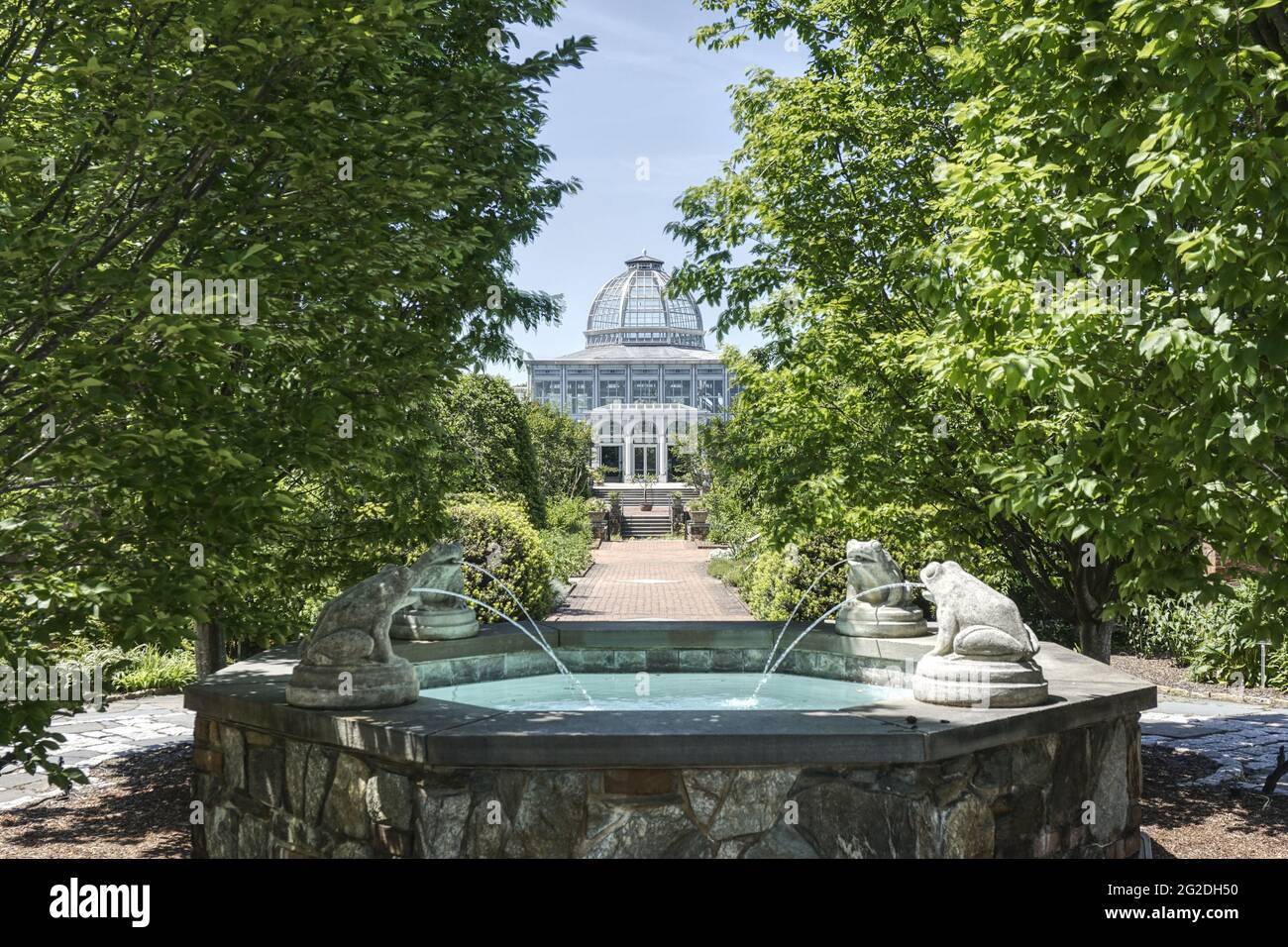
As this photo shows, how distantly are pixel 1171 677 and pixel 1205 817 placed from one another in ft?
19.7

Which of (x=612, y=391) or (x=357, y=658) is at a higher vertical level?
(x=612, y=391)

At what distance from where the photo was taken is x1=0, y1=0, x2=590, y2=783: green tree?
14.0 feet

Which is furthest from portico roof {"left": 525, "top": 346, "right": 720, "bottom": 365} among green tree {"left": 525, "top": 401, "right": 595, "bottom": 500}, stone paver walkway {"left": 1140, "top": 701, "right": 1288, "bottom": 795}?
stone paver walkway {"left": 1140, "top": 701, "right": 1288, "bottom": 795}

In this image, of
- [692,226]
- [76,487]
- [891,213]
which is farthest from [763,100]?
[76,487]

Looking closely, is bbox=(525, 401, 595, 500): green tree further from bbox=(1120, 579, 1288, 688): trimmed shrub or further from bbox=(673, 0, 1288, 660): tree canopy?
bbox=(673, 0, 1288, 660): tree canopy

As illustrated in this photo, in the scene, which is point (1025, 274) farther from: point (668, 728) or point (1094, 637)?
point (1094, 637)

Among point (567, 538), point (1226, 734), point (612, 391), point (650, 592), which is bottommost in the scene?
point (1226, 734)

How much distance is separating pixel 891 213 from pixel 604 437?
2922 inches

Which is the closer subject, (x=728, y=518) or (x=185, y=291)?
(x=185, y=291)

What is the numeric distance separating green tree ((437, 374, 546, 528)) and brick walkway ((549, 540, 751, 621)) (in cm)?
275

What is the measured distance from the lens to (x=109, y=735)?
32.1ft

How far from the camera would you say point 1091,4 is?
4.37 meters

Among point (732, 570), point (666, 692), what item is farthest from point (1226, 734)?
point (732, 570)
